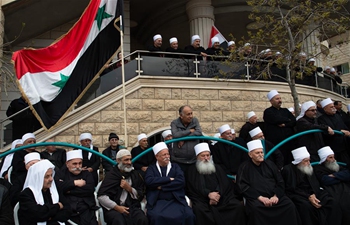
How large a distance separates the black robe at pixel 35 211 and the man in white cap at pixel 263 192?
3.18 meters

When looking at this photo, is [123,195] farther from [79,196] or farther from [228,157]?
[228,157]

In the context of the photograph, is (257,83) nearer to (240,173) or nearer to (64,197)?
(240,173)

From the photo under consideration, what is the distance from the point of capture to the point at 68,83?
7918mm

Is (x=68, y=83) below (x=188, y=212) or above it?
above

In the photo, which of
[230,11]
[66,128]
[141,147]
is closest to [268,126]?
[141,147]

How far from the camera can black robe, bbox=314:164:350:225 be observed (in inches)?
273

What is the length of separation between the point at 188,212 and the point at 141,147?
10.9 ft

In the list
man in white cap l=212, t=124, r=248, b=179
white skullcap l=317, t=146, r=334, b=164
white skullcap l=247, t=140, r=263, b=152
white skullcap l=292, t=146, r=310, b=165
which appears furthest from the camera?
man in white cap l=212, t=124, r=248, b=179

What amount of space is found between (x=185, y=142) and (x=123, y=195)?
1.69 metres

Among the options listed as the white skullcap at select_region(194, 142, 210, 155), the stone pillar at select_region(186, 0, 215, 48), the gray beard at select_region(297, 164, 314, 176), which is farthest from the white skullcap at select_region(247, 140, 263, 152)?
the stone pillar at select_region(186, 0, 215, 48)

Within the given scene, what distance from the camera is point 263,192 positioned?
22.0 feet

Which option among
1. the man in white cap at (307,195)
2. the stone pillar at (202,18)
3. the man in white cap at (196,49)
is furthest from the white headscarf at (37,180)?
the stone pillar at (202,18)

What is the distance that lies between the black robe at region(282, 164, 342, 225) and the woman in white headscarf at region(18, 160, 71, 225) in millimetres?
4121

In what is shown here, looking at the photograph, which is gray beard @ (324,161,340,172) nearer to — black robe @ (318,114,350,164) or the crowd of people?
the crowd of people
